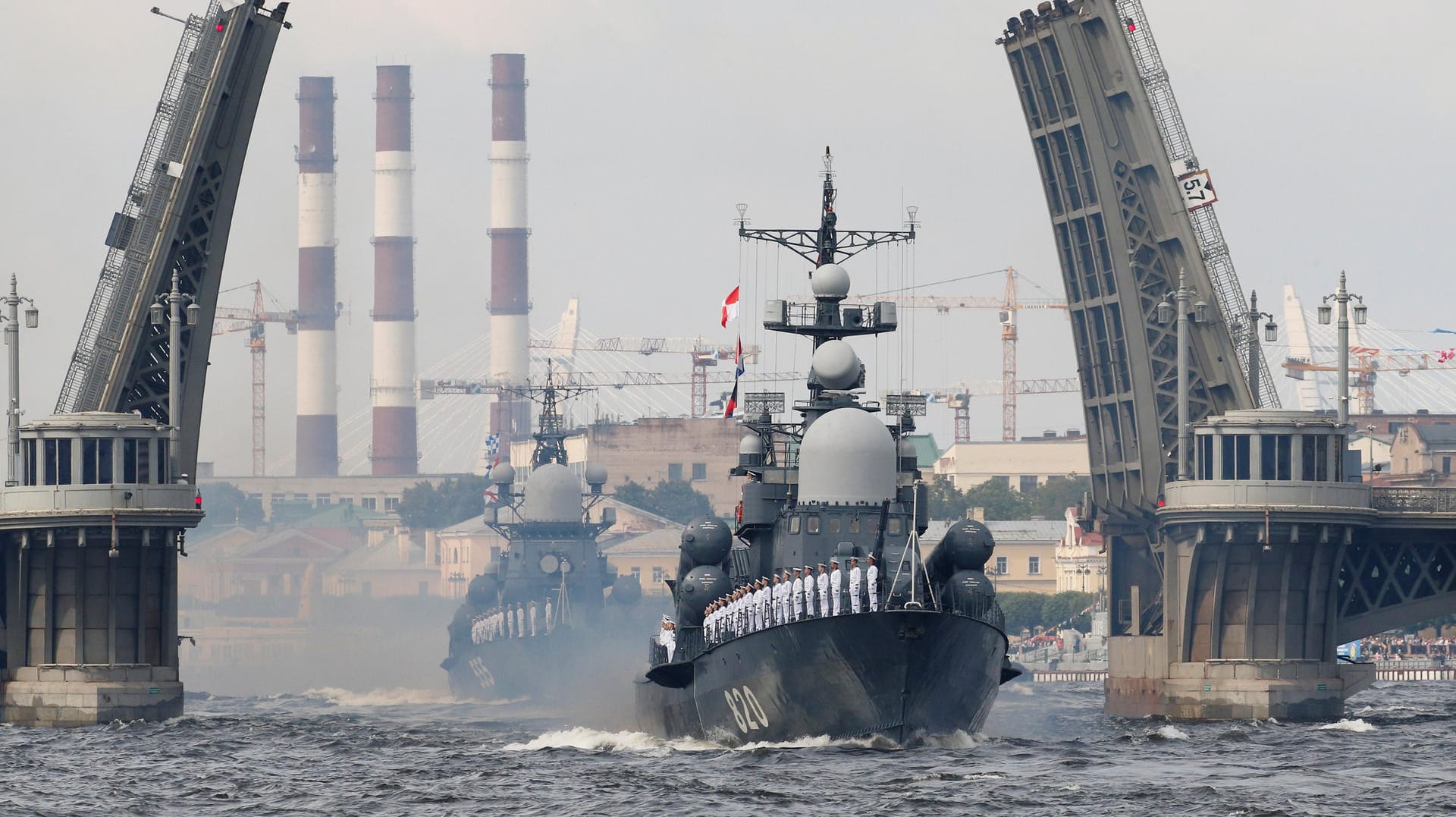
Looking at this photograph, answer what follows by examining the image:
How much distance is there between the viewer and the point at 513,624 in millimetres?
112500

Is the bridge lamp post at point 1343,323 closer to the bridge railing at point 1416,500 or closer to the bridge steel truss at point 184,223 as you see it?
the bridge railing at point 1416,500

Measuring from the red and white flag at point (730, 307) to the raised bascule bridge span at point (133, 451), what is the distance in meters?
16.5

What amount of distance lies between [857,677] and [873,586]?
2.19m

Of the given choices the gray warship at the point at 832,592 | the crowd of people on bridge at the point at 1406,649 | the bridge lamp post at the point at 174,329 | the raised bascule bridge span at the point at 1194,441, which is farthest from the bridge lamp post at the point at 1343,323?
the crowd of people on bridge at the point at 1406,649

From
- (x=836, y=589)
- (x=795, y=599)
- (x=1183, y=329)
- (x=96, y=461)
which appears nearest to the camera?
(x=836, y=589)

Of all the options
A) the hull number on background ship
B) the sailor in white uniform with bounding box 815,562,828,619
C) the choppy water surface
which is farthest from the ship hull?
the choppy water surface

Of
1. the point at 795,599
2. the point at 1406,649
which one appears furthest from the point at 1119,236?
the point at 1406,649

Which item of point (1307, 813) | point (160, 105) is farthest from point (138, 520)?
point (1307, 813)

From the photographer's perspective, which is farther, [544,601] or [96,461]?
[544,601]

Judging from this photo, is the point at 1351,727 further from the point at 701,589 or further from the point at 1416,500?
the point at 701,589

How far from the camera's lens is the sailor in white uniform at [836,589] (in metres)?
56.7

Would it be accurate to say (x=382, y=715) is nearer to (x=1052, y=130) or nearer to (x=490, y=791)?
(x=1052, y=130)

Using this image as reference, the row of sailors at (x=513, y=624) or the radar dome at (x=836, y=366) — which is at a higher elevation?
the radar dome at (x=836, y=366)

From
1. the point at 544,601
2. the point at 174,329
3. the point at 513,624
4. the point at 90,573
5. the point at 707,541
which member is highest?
the point at 174,329
